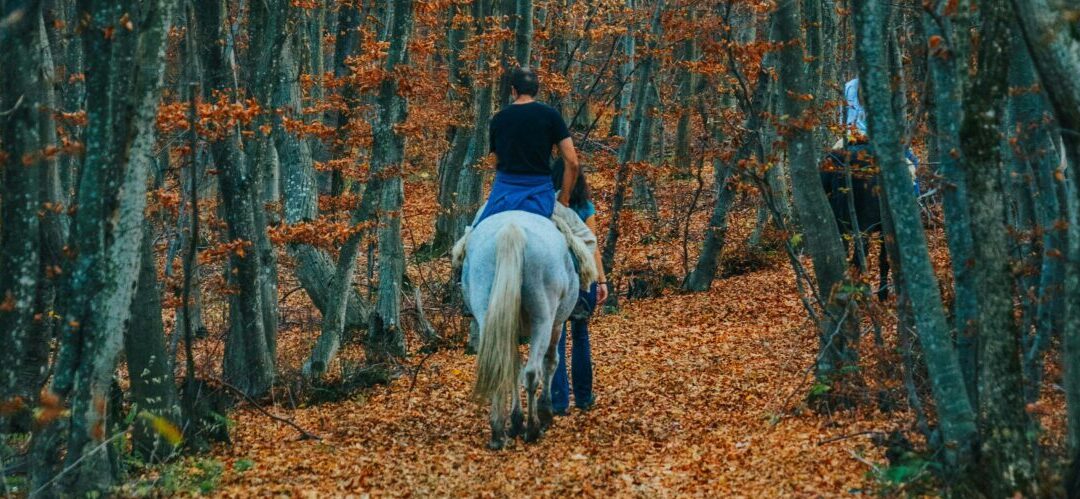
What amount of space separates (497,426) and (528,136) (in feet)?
7.11

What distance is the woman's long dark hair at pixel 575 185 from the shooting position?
8.43m

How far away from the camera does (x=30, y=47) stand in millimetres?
6359

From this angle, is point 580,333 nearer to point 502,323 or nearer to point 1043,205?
point 502,323

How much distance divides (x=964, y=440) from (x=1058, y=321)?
1111 millimetres

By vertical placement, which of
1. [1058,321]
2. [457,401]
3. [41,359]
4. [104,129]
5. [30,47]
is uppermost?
[30,47]

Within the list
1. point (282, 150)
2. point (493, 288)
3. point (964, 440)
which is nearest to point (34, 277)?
point (493, 288)

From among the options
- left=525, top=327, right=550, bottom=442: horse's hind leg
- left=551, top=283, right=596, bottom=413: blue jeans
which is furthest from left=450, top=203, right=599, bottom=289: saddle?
left=525, top=327, right=550, bottom=442: horse's hind leg

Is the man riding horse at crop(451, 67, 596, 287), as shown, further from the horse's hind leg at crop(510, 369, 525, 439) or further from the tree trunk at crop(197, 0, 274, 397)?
the tree trunk at crop(197, 0, 274, 397)

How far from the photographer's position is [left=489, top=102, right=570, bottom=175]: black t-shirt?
312 inches

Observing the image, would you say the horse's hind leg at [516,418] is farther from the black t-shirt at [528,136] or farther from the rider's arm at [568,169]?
the black t-shirt at [528,136]

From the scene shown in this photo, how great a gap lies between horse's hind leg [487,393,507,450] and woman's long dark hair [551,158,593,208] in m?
1.86

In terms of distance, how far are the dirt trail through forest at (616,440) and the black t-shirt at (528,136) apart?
1.86 m

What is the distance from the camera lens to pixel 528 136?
7945 mm

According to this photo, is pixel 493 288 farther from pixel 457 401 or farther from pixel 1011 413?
pixel 1011 413
